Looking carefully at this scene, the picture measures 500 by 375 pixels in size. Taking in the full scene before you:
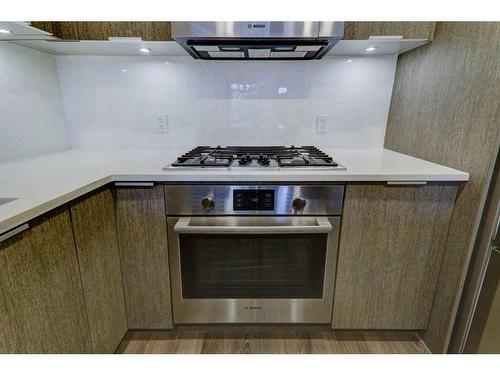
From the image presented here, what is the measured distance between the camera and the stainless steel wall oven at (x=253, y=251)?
1104 millimetres

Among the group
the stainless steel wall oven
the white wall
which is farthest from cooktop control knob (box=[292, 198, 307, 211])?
the white wall

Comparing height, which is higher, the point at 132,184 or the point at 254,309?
the point at 132,184

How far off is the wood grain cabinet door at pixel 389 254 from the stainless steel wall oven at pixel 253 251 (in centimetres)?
7

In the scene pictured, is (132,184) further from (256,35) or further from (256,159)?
(256,35)

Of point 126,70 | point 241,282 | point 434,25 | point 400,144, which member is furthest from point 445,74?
point 126,70

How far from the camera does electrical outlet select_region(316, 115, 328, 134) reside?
5.28 feet

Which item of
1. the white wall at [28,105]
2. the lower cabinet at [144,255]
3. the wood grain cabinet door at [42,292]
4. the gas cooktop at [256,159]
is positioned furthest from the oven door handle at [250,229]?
the white wall at [28,105]

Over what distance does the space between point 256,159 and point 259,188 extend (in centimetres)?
22

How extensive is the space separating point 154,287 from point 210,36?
1.12 metres

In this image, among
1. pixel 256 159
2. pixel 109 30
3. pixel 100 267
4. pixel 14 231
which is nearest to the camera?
pixel 14 231

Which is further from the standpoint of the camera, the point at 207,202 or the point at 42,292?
the point at 207,202

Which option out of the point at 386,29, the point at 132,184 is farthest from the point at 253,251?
the point at 386,29

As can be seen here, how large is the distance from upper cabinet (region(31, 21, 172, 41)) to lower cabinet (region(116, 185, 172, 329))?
68 cm

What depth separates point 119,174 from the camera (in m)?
1.06
